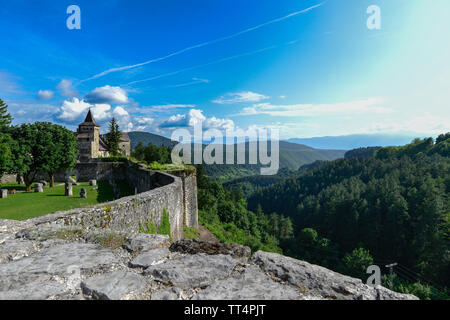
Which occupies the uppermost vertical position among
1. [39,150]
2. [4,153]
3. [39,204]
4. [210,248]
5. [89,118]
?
[89,118]

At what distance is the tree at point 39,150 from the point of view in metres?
19.5

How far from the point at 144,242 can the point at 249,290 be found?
1.46 metres

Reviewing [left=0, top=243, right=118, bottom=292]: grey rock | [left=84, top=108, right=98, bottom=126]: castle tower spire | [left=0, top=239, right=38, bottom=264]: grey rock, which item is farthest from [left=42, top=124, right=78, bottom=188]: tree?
[left=84, top=108, right=98, bottom=126]: castle tower spire

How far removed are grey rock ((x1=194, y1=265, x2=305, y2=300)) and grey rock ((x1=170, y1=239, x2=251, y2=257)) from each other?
0.49m

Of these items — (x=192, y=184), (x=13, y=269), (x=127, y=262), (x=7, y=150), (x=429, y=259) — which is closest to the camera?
(x=13, y=269)

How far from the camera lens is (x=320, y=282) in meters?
1.94

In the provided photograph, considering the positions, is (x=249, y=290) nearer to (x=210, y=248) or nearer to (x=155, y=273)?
(x=155, y=273)

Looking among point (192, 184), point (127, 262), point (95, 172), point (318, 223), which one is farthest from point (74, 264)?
point (318, 223)

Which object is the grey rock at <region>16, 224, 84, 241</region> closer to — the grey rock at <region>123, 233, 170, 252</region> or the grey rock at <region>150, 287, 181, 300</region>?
the grey rock at <region>123, 233, 170, 252</region>

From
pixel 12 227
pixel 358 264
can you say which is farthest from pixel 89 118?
pixel 358 264

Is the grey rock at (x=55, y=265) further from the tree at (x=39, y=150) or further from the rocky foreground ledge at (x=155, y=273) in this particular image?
the tree at (x=39, y=150)

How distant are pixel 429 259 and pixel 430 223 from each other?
866cm
